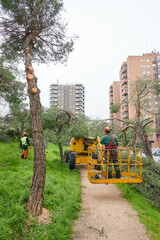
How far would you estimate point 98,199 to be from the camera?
6.55 meters

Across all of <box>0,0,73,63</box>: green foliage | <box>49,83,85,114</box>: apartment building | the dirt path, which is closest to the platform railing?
the dirt path

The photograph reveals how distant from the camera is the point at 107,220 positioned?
4.81 metres

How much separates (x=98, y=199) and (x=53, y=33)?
21.7 ft

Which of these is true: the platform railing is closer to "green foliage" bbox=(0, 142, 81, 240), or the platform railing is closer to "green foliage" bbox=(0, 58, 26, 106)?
"green foliage" bbox=(0, 142, 81, 240)

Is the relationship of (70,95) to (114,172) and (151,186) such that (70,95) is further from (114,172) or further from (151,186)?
(151,186)

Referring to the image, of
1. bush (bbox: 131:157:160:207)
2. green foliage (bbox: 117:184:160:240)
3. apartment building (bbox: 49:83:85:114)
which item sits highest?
apartment building (bbox: 49:83:85:114)

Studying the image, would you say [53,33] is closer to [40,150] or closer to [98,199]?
[40,150]

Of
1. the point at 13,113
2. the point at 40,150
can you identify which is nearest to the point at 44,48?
the point at 40,150

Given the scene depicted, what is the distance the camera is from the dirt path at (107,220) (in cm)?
407

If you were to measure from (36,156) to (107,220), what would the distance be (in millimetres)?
2613

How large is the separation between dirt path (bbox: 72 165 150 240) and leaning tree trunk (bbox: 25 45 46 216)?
1166mm

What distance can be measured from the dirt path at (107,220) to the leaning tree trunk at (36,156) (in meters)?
1.17

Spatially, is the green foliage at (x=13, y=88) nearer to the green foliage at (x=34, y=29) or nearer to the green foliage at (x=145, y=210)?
the green foliage at (x=34, y=29)

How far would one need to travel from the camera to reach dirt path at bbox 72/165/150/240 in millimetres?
4070
